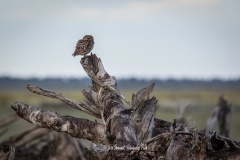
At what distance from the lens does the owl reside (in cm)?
452

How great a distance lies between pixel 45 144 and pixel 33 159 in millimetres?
264

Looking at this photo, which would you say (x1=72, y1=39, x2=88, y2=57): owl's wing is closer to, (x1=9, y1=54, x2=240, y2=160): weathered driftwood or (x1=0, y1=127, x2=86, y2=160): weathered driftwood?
(x1=9, y1=54, x2=240, y2=160): weathered driftwood

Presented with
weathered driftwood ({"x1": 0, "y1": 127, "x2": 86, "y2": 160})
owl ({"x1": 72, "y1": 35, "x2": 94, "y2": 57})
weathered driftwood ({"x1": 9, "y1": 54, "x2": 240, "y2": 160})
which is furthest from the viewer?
weathered driftwood ({"x1": 0, "y1": 127, "x2": 86, "y2": 160})

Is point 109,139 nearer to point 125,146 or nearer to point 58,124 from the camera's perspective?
point 125,146

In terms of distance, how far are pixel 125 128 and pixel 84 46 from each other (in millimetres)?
880

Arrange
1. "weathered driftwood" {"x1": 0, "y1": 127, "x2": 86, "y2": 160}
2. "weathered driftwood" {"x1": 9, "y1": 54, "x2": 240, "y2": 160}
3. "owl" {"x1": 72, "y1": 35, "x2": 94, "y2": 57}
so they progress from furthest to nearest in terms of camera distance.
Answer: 1. "weathered driftwood" {"x1": 0, "y1": 127, "x2": 86, "y2": 160}
2. "owl" {"x1": 72, "y1": 35, "x2": 94, "y2": 57}
3. "weathered driftwood" {"x1": 9, "y1": 54, "x2": 240, "y2": 160}

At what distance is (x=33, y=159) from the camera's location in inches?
298

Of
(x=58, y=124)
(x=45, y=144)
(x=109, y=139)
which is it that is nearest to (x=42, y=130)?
(x=45, y=144)

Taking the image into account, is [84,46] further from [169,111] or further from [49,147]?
[169,111]

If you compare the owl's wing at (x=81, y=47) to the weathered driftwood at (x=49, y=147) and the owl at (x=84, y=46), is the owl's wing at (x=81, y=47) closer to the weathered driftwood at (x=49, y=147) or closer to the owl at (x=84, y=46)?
the owl at (x=84, y=46)

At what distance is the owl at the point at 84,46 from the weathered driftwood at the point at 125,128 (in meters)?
0.06

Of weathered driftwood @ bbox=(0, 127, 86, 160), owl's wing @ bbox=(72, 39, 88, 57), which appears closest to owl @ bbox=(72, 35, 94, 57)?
owl's wing @ bbox=(72, 39, 88, 57)

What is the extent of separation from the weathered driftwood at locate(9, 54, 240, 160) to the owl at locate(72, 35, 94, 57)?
55mm

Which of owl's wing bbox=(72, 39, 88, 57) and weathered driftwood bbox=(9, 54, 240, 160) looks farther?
owl's wing bbox=(72, 39, 88, 57)
